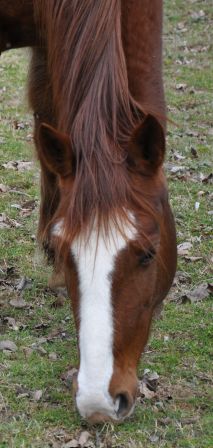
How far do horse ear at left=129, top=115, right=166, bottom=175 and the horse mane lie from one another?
54mm

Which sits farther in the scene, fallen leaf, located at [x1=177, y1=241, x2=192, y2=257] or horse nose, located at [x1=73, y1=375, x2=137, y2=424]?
fallen leaf, located at [x1=177, y1=241, x2=192, y2=257]

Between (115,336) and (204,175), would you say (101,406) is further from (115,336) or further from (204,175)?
(204,175)

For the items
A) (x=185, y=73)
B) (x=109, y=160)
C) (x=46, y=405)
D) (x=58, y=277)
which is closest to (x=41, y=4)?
(x=109, y=160)

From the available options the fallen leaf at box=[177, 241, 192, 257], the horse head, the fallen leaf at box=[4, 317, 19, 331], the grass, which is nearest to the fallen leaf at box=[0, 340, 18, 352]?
the grass

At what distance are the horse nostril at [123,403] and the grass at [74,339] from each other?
0.28 meters

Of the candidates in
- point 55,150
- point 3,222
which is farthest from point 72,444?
point 3,222

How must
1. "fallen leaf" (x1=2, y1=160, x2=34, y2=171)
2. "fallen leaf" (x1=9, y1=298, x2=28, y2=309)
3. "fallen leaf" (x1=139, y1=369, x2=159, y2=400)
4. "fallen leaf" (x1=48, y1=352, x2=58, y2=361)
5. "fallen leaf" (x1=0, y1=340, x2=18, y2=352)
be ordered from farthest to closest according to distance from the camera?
"fallen leaf" (x1=2, y1=160, x2=34, y2=171)
"fallen leaf" (x1=9, y1=298, x2=28, y2=309)
"fallen leaf" (x1=0, y1=340, x2=18, y2=352)
"fallen leaf" (x1=48, y1=352, x2=58, y2=361)
"fallen leaf" (x1=139, y1=369, x2=159, y2=400)

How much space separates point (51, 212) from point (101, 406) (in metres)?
1.71

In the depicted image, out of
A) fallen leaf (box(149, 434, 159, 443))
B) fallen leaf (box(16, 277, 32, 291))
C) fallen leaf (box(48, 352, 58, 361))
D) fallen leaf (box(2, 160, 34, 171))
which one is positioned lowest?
fallen leaf (box(2, 160, 34, 171))

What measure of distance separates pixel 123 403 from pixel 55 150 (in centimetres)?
97

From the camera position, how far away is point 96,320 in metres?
3.14

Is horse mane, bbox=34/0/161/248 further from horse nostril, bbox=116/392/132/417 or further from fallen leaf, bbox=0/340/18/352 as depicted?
fallen leaf, bbox=0/340/18/352

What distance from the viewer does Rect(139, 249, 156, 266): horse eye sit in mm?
3304

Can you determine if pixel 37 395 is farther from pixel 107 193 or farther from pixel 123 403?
pixel 107 193
